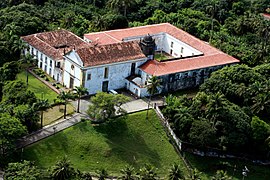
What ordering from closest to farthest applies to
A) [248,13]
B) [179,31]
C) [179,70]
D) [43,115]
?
[43,115]
[179,70]
[179,31]
[248,13]

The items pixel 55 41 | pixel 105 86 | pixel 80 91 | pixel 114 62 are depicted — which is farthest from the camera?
pixel 55 41

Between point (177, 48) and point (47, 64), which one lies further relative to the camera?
point (177, 48)

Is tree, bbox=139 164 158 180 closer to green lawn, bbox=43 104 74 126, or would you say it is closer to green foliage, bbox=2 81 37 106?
green lawn, bbox=43 104 74 126

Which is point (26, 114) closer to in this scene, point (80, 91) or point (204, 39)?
point (80, 91)

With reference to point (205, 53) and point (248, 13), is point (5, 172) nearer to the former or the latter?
point (205, 53)

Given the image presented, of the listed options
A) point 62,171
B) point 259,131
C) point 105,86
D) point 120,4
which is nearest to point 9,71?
point 105,86

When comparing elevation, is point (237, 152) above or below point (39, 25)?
below

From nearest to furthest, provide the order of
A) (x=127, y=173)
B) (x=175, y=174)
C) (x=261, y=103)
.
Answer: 1. (x=127, y=173)
2. (x=175, y=174)
3. (x=261, y=103)

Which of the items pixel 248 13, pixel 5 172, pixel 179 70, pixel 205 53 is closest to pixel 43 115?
pixel 5 172

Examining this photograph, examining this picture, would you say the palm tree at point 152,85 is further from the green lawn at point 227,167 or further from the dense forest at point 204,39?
the green lawn at point 227,167
